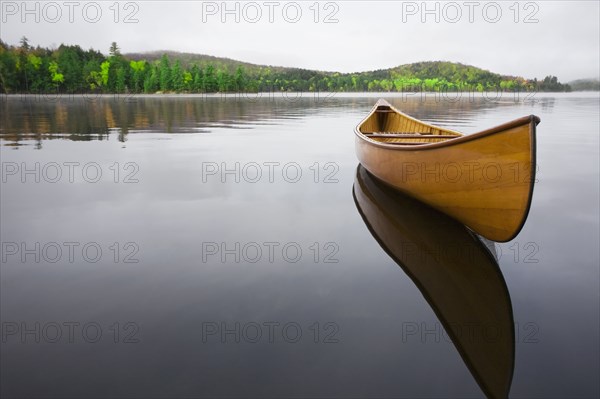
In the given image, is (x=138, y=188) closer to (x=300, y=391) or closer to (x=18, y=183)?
(x=18, y=183)

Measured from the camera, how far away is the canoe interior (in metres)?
10.1

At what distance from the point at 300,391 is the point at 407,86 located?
6583 inches

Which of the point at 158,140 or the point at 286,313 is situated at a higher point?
the point at 158,140

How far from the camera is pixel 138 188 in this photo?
9.18 meters

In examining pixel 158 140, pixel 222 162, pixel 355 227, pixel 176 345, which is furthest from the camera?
pixel 158 140

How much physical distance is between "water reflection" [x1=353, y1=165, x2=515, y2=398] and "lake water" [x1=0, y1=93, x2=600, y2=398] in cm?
3

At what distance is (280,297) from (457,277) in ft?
7.30

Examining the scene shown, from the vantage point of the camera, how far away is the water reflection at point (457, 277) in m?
3.50

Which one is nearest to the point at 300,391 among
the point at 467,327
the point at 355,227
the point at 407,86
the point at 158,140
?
the point at 467,327
